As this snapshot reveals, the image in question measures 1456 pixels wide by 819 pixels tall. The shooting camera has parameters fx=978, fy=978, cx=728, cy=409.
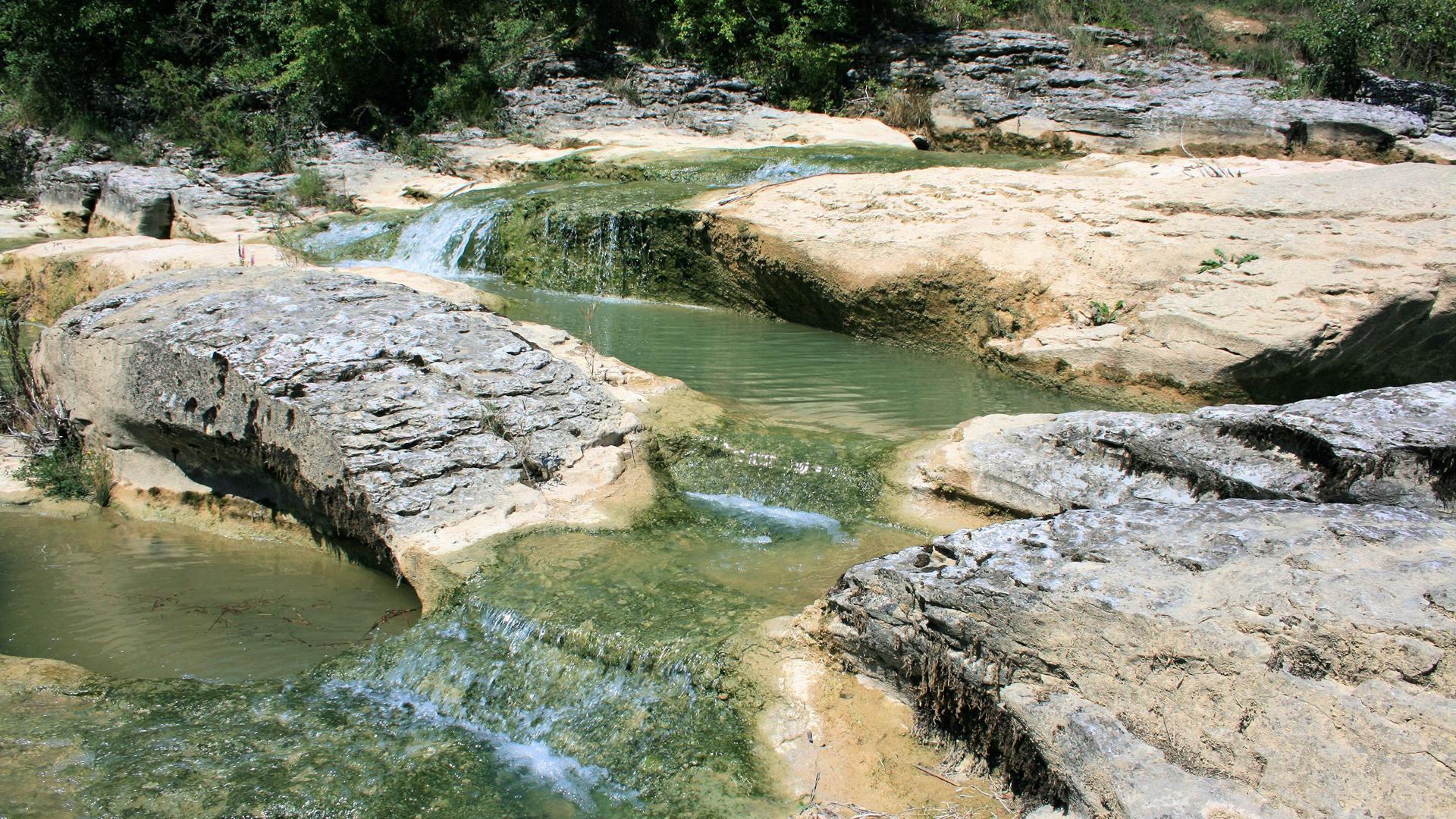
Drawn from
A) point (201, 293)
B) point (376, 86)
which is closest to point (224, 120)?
point (376, 86)

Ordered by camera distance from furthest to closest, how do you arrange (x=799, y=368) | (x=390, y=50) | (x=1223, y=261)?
(x=390, y=50), (x=799, y=368), (x=1223, y=261)

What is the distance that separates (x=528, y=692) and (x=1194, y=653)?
88.9 inches

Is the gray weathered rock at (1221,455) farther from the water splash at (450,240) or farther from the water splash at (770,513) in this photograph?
the water splash at (450,240)

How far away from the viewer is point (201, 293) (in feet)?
18.3

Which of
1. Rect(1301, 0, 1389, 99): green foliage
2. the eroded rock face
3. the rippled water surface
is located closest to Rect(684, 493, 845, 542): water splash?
the eroded rock face

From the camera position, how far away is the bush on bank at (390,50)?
17.0 metres

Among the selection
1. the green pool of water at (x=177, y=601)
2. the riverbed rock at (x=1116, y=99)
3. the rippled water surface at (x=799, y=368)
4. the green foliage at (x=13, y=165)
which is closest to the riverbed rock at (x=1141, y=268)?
the rippled water surface at (x=799, y=368)

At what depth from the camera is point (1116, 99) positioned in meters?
14.0

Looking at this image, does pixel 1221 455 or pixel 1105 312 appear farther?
pixel 1105 312

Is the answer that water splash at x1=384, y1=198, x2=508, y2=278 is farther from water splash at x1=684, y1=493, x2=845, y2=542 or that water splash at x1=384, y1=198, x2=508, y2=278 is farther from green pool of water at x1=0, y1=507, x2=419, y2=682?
water splash at x1=684, y1=493, x2=845, y2=542

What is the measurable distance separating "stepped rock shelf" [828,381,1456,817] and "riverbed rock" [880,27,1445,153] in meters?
9.80

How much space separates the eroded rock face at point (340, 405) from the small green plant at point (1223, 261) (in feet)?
15.3

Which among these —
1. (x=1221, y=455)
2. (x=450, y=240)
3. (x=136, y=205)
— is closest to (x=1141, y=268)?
(x=1221, y=455)

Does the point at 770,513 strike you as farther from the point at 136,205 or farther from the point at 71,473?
the point at 136,205
